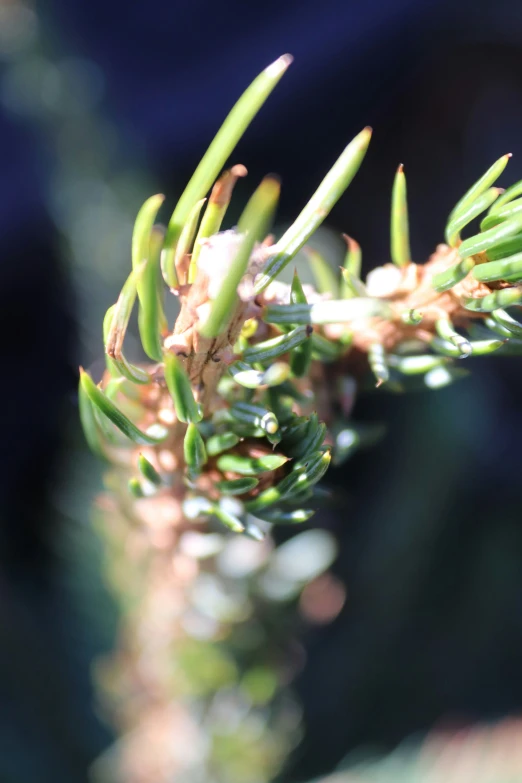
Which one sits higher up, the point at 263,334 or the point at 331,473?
the point at 263,334

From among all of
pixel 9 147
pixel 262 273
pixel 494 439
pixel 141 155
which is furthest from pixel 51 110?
pixel 494 439

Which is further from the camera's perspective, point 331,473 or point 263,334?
point 331,473

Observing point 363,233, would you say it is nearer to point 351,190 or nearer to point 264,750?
point 351,190

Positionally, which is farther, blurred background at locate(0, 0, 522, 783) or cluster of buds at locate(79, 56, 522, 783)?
blurred background at locate(0, 0, 522, 783)
